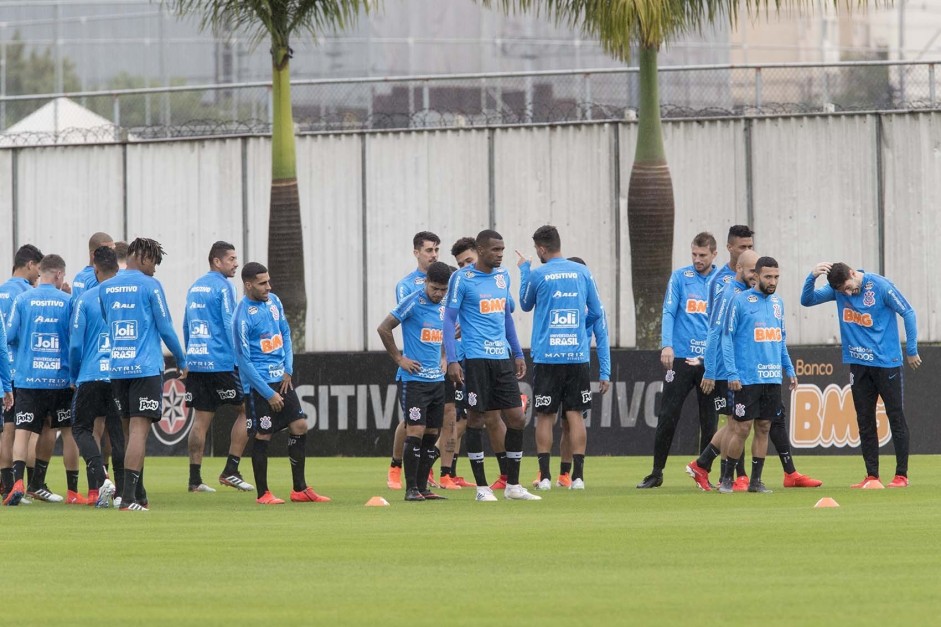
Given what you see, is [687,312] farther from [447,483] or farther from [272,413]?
[272,413]

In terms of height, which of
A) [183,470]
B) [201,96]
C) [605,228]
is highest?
[201,96]

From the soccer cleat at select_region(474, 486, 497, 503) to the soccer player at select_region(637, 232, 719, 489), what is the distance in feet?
6.94

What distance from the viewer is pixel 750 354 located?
48.2ft

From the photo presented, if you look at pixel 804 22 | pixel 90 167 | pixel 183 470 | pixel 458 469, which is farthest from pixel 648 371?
pixel 804 22

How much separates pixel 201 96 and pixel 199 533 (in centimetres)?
2036

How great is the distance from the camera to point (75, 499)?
15.1m

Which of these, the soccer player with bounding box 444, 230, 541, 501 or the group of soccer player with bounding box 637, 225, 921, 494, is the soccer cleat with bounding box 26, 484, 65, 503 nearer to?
the soccer player with bounding box 444, 230, 541, 501

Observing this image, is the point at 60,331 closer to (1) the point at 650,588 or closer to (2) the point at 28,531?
(2) the point at 28,531

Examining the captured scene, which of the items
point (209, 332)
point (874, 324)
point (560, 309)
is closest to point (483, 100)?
point (209, 332)

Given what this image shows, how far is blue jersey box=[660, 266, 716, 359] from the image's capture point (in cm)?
1614

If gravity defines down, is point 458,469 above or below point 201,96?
below

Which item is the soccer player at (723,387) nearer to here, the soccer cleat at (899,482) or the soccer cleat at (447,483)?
the soccer cleat at (899,482)

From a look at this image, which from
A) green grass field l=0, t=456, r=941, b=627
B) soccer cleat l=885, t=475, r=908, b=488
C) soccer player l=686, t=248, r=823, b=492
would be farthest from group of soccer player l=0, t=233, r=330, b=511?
soccer cleat l=885, t=475, r=908, b=488

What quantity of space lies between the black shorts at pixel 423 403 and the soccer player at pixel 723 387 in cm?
255
